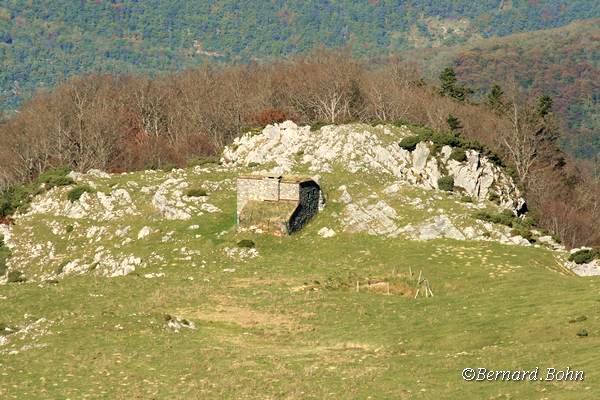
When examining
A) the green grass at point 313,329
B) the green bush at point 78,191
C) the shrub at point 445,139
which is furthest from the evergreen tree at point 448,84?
the green grass at point 313,329

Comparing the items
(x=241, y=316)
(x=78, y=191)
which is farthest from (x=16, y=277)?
(x=241, y=316)

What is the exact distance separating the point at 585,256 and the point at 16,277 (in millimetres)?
43662

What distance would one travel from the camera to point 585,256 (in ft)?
259

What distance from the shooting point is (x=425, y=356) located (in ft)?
176

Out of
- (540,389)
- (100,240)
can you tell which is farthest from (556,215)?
(540,389)

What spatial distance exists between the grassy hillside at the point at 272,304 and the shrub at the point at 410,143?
4792 millimetres

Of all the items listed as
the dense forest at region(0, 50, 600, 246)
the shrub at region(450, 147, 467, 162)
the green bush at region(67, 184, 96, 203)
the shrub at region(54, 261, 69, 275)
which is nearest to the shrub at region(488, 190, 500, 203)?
the shrub at region(450, 147, 467, 162)

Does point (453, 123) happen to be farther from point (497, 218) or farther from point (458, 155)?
point (497, 218)

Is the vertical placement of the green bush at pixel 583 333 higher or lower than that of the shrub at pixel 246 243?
higher

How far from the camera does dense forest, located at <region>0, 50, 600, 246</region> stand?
14250cm

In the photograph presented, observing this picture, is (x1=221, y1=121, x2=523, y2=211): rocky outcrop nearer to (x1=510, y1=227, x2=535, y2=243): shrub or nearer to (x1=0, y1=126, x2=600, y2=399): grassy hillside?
(x1=0, y1=126, x2=600, y2=399): grassy hillside

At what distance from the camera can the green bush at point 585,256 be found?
78.8m

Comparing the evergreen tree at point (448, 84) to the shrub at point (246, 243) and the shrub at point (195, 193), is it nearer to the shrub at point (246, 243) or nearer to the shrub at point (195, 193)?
the shrub at point (195, 193)

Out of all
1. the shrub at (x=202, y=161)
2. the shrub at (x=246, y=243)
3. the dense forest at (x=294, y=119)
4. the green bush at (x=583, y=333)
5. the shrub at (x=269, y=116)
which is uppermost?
the green bush at (x=583, y=333)
